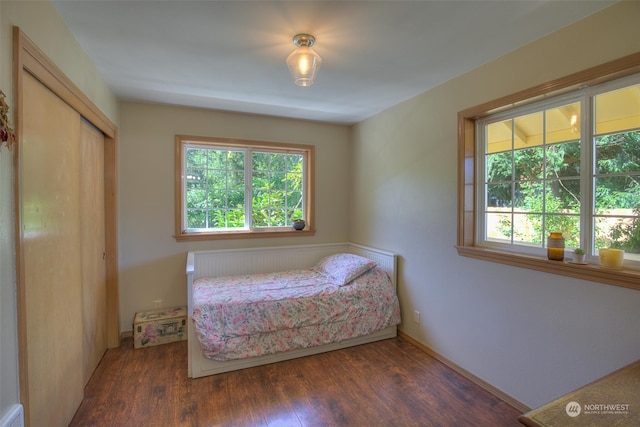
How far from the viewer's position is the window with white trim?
5.39 feet

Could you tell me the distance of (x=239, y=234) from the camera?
139 inches

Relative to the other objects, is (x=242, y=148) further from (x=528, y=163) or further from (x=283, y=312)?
(x=528, y=163)

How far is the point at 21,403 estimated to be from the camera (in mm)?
1295

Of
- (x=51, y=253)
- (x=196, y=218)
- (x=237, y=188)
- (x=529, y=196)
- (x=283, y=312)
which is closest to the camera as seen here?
(x=51, y=253)

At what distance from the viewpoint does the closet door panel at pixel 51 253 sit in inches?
55.7

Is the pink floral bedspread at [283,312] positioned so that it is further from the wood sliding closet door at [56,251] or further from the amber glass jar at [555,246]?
the amber glass jar at [555,246]

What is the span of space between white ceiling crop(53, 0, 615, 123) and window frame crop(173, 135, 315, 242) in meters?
0.64

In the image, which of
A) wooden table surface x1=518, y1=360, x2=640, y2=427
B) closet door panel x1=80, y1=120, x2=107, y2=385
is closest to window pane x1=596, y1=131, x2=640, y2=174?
wooden table surface x1=518, y1=360, x2=640, y2=427

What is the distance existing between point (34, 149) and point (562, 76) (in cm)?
285

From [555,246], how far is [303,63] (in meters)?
1.89

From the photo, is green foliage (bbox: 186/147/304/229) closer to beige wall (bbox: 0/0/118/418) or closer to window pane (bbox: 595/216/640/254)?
beige wall (bbox: 0/0/118/418)

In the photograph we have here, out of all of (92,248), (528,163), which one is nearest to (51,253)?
(92,248)

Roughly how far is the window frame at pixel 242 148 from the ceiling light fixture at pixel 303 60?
1.79 m

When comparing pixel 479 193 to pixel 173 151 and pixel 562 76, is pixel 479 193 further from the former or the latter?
pixel 173 151
